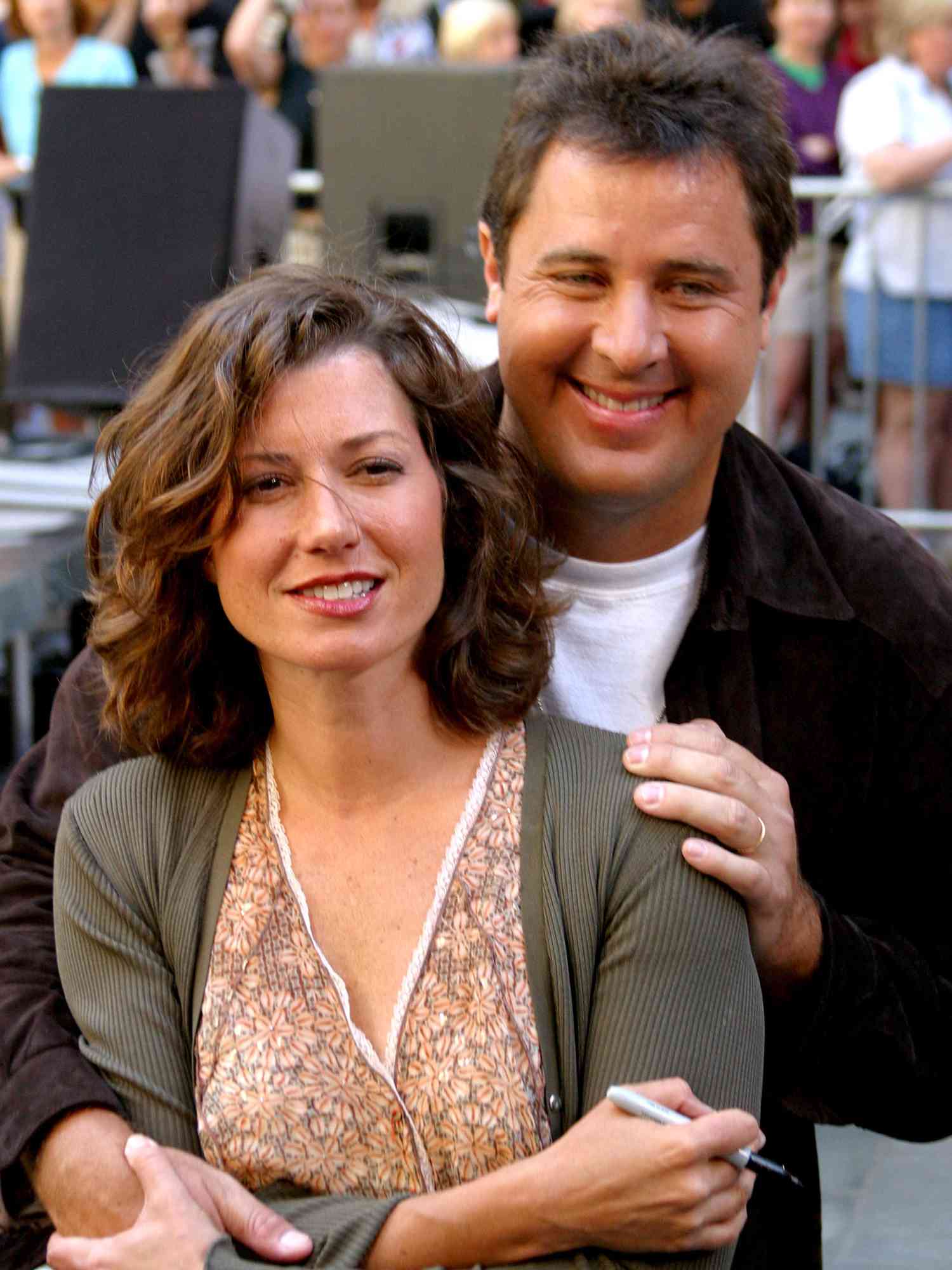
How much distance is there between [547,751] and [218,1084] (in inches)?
18.2

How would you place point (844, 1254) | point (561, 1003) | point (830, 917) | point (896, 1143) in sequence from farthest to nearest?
point (896, 1143) < point (844, 1254) < point (830, 917) < point (561, 1003)

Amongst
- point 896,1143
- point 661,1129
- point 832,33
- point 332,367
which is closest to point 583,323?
point 332,367

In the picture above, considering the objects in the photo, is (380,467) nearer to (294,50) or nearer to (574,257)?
(574,257)

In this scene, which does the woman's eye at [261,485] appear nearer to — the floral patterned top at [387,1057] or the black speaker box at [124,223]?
the floral patterned top at [387,1057]

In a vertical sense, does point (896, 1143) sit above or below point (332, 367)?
below

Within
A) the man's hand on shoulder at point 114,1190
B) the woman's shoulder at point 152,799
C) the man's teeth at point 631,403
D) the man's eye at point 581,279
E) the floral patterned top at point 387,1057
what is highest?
the man's eye at point 581,279

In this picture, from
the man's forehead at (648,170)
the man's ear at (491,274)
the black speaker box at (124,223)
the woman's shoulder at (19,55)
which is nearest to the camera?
the man's forehead at (648,170)

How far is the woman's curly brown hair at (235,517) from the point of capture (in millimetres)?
1761

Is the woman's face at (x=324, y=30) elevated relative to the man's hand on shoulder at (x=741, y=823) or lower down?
elevated

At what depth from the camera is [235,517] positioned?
1762 mm

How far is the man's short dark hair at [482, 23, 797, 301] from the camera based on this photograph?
204 cm

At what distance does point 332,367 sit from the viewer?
1.78m

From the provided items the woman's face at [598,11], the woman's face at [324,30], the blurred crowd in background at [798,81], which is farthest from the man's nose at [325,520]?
the woman's face at [324,30]

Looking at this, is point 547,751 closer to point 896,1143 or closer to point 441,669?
point 441,669
